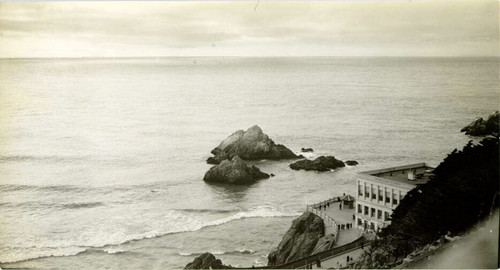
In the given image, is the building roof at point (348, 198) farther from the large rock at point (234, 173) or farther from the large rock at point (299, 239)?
the large rock at point (234, 173)

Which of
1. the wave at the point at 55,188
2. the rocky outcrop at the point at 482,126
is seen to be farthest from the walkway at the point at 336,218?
the wave at the point at 55,188

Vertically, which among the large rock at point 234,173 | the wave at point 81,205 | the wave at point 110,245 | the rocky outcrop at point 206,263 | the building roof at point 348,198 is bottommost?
the rocky outcrop at point 206,263

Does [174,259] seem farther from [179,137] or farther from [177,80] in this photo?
[177,80]

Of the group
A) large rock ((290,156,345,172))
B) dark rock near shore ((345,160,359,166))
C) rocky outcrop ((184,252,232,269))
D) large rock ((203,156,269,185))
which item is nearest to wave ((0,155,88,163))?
rocky outcrop ((184,252,232,269))

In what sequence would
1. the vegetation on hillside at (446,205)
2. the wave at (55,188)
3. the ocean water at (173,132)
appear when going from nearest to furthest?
1. the vegetation on hillside at (446,205)
2. the ocean water at (173,132)
3. the wave at (55,188)

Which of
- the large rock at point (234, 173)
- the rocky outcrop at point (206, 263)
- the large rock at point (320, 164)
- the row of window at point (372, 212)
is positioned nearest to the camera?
the rocky outcrop at point (206, 263)

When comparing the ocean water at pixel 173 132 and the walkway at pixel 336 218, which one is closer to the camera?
the ocean water at pixel 173 132

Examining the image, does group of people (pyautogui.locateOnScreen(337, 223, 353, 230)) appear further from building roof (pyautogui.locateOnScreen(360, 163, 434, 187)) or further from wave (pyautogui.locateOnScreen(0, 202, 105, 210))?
wave (pyautogui.locateOnScreen(0, 202, 105, 210))

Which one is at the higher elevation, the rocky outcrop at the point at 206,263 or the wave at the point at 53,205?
the wave at the point at 53,205
